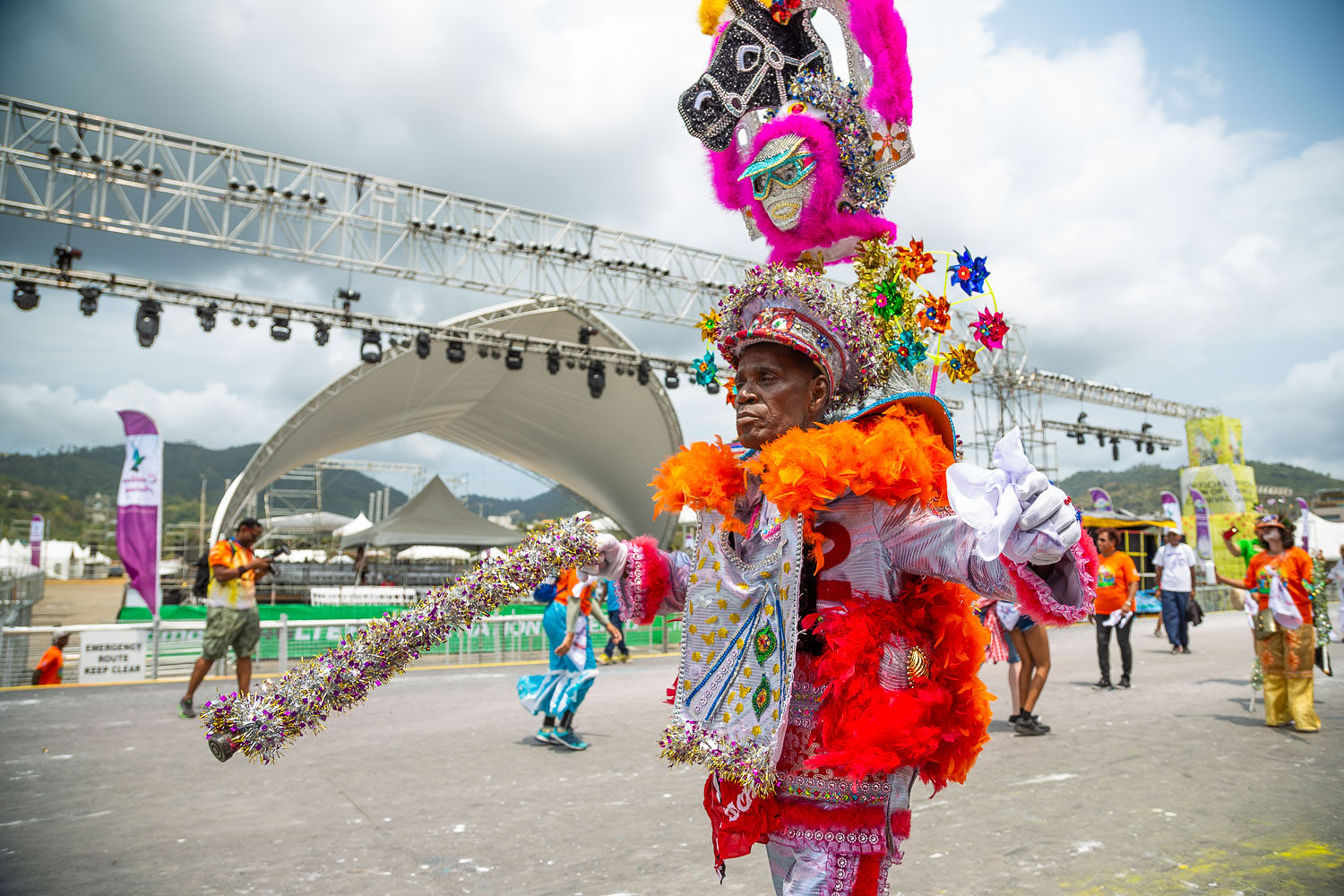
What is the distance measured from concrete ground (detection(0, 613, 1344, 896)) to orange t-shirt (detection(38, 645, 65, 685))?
171 cm

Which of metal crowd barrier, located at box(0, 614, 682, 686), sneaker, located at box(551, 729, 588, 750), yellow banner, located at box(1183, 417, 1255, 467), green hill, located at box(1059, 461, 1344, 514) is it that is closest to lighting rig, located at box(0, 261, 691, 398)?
metal crowd barrier, located at box(0, 614, 682, 686)

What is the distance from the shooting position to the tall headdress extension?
2.87 m

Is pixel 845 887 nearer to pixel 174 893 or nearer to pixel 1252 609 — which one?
pixel 174 893

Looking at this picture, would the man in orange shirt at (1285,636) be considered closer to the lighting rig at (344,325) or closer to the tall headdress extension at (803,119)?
the tall headdress extension at (803,119)

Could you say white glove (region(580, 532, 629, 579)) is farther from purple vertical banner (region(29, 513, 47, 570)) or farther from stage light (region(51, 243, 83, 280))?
purple vertical banner (region(29, 513, 47, 570))

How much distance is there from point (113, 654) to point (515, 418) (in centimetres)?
2138

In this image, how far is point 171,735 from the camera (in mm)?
7074

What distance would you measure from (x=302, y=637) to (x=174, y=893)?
29.2 ft

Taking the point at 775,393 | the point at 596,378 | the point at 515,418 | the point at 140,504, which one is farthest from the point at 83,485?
the point at 775,393

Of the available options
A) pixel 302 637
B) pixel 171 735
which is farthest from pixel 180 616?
pixel 171 735

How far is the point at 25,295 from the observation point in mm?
13484

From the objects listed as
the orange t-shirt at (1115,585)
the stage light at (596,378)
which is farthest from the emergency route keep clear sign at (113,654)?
the stage light at (596,378)

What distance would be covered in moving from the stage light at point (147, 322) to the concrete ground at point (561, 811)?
834 centimetres

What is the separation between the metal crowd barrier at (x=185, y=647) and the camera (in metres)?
10.1
